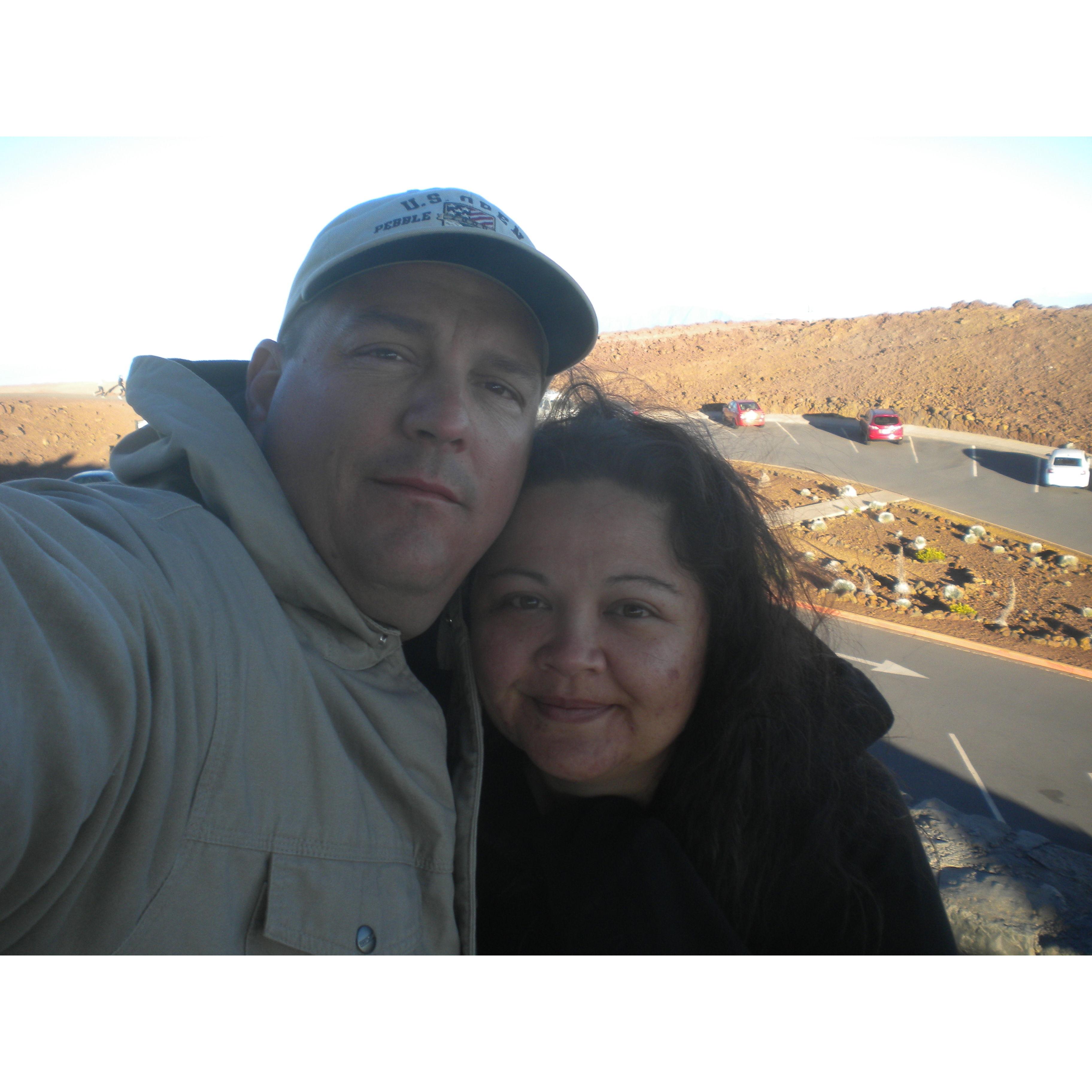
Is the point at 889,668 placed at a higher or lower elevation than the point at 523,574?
lower

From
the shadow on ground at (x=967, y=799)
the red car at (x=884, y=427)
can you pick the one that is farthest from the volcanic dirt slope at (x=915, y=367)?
the shadow on ground at (x=967, y=799)

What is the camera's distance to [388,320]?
1.18 metres

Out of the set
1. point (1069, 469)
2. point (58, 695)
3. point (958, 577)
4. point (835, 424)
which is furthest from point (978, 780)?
point (835, 424)

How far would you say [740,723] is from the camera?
5.11 feet

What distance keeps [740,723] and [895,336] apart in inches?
1566

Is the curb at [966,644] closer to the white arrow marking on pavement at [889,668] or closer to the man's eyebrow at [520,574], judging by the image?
the white arrow marking on pavement at [889,668]

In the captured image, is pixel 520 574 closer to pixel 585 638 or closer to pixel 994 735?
pixel 585 638

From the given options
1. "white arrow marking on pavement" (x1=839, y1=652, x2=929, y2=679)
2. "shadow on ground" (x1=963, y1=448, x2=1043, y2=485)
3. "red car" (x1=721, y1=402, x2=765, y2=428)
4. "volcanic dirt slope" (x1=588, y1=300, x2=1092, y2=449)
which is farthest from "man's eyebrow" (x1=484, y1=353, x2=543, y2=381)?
"red car" (x1=721, y1=402, x2=765, y2=428)

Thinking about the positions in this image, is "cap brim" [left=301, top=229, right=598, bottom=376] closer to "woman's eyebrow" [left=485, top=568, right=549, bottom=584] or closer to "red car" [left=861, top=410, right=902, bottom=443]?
"woman's eyebrow" [left=485, top=568, right=549, bottom=584]

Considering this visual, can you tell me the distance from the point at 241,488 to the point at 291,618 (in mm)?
214

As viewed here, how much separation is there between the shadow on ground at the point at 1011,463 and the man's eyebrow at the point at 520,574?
68.5 feet

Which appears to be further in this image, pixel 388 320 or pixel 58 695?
pixel 388 320

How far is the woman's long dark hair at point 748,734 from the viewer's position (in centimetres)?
143

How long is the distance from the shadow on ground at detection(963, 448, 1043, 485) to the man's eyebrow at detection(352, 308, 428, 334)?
21126 millimetres
